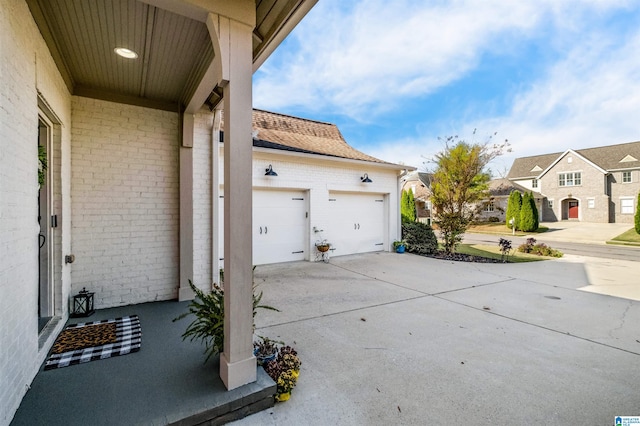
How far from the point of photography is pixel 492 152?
8.27m

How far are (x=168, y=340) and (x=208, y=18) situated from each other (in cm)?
288

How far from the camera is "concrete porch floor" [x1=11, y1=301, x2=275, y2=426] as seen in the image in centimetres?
173

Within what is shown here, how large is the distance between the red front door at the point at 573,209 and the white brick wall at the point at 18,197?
30887 millimetres

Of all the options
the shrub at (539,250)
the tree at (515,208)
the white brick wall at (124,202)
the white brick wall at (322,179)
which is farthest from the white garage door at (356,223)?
the tree at (515,208)

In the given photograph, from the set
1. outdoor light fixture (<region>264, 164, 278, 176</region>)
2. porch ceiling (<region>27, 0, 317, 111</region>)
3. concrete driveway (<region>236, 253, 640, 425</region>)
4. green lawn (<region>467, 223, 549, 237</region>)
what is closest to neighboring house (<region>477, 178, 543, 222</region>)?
green lawn (<region>467, 223, 549, 237</region>)

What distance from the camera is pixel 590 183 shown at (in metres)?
21.6

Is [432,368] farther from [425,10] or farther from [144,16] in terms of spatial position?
[425,10]

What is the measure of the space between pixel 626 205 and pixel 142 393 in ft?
98.2

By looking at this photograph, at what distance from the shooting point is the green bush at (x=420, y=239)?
8961 millimetres

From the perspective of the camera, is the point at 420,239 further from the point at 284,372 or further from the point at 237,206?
the point at 237,206

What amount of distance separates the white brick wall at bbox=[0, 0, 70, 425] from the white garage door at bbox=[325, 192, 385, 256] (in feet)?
20.4

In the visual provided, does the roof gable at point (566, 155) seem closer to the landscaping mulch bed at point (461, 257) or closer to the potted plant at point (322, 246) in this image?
the landscaping mulch bed at point (461, 257)

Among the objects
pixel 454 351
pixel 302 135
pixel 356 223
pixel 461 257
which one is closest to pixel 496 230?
pixel 461 257

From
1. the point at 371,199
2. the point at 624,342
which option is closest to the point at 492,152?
the point at 371,199
